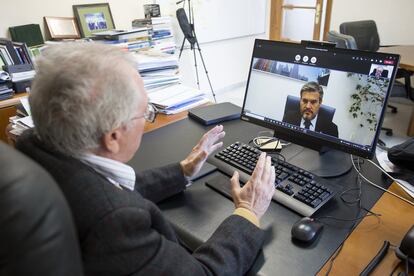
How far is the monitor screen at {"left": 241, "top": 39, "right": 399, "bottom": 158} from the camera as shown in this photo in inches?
39.8

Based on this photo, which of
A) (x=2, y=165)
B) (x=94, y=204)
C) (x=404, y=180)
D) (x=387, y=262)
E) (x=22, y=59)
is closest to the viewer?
(x=2, y=165)

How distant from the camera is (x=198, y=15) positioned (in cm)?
382

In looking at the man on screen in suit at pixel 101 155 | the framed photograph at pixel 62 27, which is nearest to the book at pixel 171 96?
the man on screen in suit at pixel 101 155

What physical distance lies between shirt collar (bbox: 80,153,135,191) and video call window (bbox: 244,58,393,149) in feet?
2.20

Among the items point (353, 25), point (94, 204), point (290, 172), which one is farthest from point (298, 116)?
point (353, 25)

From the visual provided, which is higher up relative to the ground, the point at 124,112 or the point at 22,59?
the point at 124,112

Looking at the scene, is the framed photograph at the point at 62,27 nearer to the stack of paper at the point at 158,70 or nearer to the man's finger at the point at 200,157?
the stack of paper at the point at 158,70

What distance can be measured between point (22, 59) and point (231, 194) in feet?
6.39

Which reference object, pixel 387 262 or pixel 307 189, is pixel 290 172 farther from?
pixel 387 262

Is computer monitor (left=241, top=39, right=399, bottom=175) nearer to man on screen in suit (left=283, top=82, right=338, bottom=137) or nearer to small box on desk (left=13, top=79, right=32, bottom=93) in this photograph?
man on screen in suit (left=283, top=82, right=338, bottom=137)

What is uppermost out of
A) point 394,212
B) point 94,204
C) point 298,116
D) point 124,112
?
point 124,112

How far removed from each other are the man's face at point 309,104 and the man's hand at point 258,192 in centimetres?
29

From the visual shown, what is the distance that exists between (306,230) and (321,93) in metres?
0.49

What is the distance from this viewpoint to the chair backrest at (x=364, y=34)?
3.43 metres
